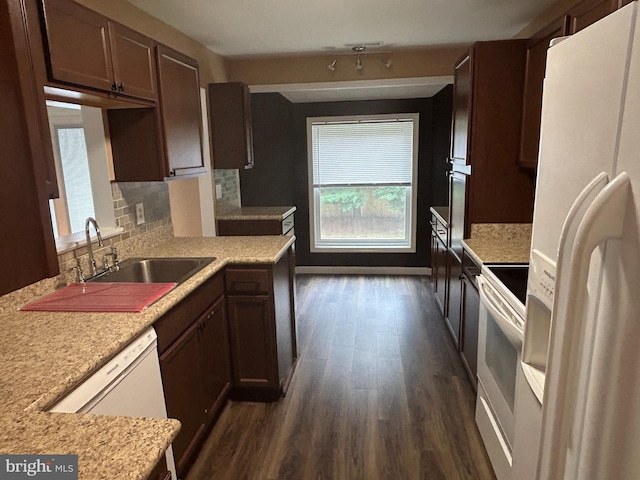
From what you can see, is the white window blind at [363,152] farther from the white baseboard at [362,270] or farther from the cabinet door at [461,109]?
the cabinet door at [461,109]

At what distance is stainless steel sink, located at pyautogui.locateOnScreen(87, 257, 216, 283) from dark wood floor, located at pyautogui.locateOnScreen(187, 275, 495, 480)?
0.89 metres

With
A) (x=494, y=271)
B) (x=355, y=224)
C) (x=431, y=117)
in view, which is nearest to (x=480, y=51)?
(x=494, y=271)

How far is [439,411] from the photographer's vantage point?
2500 mm

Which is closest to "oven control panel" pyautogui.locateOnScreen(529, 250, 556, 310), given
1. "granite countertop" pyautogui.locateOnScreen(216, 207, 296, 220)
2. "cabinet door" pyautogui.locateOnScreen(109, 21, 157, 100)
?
"cabinet door" pyautogui.locateOnScreen(109, 21, 157, 100)

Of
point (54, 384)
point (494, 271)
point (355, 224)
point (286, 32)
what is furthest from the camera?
point (355, 224)

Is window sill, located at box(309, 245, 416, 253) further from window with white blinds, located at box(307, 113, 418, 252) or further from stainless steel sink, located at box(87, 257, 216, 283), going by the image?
stainless steel sink, located at box(87, 257, 216, 283)

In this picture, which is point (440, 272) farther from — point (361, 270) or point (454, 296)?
point (361, 270)

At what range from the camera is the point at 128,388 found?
145cm

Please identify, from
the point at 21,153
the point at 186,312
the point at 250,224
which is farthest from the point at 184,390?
the point at 250,224

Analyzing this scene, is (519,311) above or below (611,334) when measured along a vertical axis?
below

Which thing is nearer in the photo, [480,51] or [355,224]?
→ [480,51]

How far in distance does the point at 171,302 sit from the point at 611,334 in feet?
4.96

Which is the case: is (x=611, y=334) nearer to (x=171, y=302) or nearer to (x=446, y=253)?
(x=171, y=302)

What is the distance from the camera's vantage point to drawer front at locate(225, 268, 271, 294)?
7.90ft
